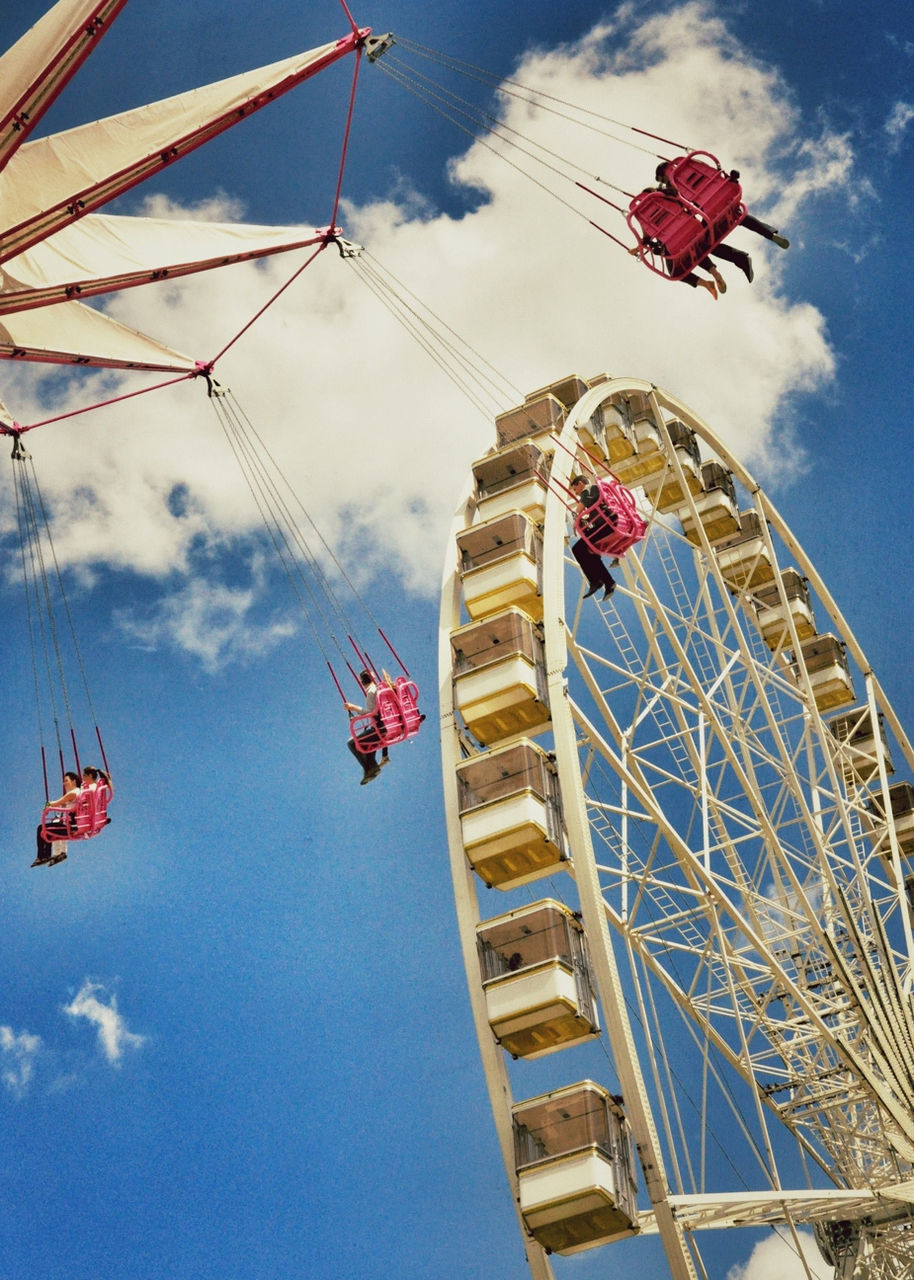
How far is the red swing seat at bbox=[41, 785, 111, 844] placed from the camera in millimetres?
25734

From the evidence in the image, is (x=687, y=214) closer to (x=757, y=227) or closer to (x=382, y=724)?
(x=757, y=227)

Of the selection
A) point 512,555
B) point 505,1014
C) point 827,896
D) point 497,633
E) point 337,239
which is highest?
point 337,239

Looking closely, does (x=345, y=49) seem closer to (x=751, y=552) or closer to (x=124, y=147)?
(x=124, y=147)

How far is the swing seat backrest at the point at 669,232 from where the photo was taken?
21484 mm

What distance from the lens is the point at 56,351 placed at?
1030 inches

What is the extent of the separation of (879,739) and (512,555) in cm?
1590

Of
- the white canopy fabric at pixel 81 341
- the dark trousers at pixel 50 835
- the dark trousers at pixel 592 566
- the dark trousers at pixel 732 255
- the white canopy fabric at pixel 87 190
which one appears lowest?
the dark trousers at pixel 50 835

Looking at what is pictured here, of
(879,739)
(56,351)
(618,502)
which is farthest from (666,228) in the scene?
(879,739)

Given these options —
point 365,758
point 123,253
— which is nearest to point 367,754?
point 365,758

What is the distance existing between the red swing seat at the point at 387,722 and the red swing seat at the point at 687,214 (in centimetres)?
886

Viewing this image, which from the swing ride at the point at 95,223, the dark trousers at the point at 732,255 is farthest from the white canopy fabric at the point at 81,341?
the dark trousers at the point at 732,255

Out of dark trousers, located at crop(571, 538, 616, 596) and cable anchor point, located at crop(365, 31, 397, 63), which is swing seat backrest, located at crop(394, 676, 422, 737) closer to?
dark trousers, located at crop(571, 538, 616, 596)

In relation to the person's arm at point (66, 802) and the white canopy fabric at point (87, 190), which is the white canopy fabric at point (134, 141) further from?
the person's arm at point (66, 802)

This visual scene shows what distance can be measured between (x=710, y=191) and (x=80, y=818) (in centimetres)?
1500
